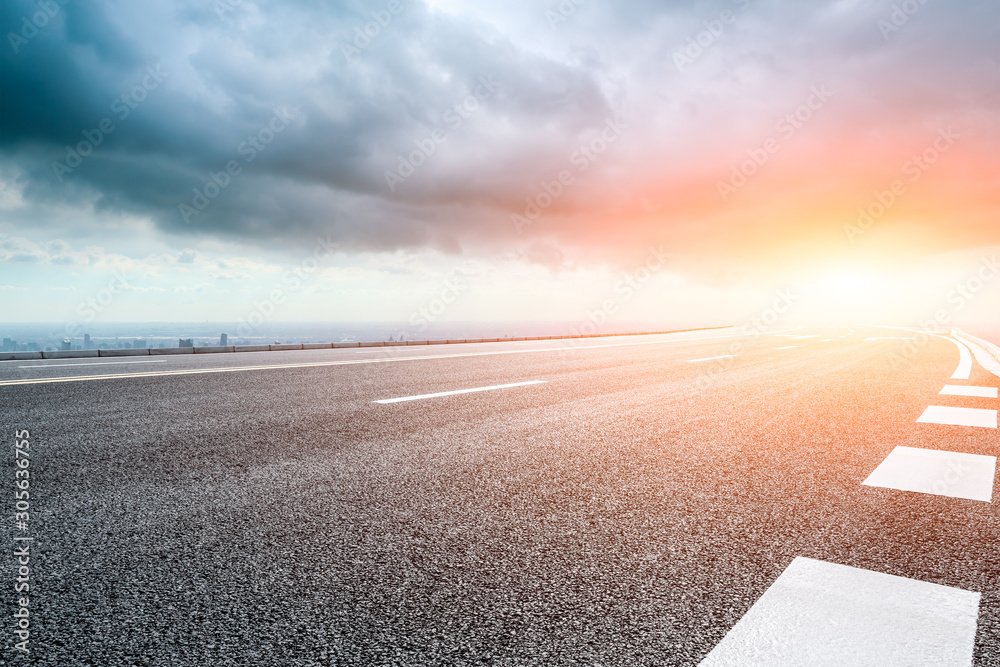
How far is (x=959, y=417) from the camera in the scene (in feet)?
20.5

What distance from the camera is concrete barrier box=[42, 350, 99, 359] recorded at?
14.9 meters

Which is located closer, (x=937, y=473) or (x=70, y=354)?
(x=937, y=473)

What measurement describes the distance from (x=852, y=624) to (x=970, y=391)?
8460mm

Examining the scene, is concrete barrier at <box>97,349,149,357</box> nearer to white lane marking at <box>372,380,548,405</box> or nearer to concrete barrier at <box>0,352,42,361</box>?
concrete barrier at <box>0,352,42,361</box>

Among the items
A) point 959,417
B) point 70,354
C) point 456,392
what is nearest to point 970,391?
point 959,417

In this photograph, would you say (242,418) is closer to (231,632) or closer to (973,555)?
(231,632)

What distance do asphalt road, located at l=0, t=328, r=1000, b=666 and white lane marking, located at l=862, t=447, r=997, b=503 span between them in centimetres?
16

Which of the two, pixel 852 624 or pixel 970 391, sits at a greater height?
pixel 852 624

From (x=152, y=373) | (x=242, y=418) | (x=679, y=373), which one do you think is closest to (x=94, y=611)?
(x=242, y=418)

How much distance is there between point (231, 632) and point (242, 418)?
13.5 ft

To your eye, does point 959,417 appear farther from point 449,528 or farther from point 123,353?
point 123,353

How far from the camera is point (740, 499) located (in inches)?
131

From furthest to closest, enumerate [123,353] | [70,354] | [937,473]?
1. [123,353]
2. [70,354]
3. [937,473]

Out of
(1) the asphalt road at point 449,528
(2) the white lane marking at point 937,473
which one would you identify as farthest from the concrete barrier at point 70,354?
(2) the white lane marking at point 937,473
